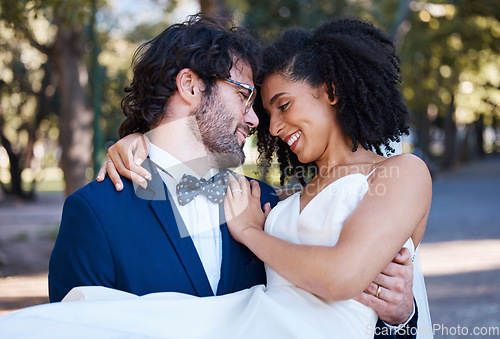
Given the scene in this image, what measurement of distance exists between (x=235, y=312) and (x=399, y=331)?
0.82 meters

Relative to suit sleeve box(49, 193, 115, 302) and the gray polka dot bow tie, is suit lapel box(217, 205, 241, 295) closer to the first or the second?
the gray polka dot bow tie

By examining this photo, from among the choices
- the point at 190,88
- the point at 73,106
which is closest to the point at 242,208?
the point at 190,88

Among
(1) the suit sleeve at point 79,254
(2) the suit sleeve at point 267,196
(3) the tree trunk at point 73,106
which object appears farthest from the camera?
(3) the tree trunk at point 73,106

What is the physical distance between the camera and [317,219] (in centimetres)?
250

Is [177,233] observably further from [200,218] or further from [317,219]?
[317,219]

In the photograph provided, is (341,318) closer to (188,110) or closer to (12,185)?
(188,110)

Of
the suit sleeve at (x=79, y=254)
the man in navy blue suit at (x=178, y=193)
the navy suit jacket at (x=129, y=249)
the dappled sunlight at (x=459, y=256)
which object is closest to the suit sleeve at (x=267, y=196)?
the man in navy blue suit at (x=178, y=193)

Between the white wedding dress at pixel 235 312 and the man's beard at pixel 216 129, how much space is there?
60cm

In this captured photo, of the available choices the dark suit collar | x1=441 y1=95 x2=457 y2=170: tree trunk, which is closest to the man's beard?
the dark suit collar

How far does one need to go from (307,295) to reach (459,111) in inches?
1468

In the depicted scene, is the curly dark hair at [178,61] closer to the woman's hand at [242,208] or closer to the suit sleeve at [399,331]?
the woman's hand at [242,208]

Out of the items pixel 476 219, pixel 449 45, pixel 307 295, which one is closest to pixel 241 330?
pixel 307 295

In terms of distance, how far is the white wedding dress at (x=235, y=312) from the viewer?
2070mm

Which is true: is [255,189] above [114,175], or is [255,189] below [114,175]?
below
